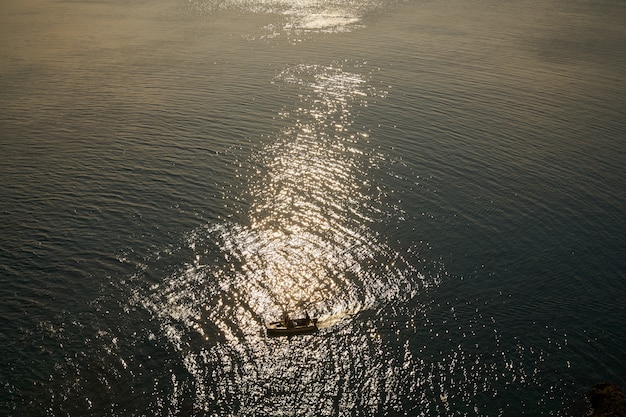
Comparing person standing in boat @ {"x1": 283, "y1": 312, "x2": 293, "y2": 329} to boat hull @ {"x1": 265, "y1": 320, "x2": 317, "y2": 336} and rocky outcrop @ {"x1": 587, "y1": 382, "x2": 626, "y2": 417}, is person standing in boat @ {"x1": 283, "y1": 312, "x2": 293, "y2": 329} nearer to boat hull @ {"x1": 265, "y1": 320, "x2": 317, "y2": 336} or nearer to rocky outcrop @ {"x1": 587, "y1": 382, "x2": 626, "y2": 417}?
boat hull @ {"x1": 265, "y1": 320, "x2": 317, "y2": 336}

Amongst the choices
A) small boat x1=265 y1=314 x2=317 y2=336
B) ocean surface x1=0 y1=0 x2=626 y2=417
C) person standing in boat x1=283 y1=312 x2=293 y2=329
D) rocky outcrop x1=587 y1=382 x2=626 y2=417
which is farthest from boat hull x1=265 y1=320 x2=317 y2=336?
rocky outcrop x1=587 y1=382 x2=626 y2=417

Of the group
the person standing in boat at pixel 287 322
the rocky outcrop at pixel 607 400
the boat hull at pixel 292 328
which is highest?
the person standing in boat at pixel 287 322

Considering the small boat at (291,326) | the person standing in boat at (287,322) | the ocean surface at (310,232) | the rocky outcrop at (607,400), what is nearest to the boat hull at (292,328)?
the small boat at (291,326)

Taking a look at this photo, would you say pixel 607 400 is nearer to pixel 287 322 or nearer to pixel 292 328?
pixel 292 328

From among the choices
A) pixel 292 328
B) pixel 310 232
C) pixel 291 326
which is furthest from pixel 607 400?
pixel 310 232

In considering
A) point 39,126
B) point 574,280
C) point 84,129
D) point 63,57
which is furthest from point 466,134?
point 63,57

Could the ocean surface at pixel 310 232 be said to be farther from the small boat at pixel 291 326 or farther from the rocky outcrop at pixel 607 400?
the rocky outcrop at pixel 607 400

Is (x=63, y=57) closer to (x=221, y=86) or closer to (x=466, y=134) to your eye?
(x=221, y=86)
